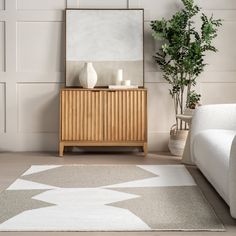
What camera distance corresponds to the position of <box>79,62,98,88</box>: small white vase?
5.00 meters

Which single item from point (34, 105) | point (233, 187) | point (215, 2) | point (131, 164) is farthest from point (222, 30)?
point (233, 187)

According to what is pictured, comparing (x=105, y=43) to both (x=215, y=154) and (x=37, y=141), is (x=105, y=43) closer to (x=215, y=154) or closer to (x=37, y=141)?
(x=37, y=141)

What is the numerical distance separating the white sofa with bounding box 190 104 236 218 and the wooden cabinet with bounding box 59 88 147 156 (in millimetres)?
960

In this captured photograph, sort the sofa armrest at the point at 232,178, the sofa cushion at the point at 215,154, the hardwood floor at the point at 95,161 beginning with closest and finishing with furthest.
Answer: the sofa armrest at the point at 232,178 → the sofa cushion at the point at 215,154 → the hardwood floor at the point at 95,161

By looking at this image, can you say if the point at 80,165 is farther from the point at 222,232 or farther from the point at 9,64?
the point at 222,232

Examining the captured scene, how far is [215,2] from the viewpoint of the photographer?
5.29m

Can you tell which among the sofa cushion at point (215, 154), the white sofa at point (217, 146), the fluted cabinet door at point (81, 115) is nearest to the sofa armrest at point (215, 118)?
the white sofa at point (217, 146)

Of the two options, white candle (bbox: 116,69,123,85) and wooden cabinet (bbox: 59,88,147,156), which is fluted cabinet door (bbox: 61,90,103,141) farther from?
white candle (bbox: 116,69,123,85)

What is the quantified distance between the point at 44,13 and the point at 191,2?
5.32 feet

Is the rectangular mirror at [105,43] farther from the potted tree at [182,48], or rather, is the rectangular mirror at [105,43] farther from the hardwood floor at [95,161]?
the hardwood floor at [95,161]

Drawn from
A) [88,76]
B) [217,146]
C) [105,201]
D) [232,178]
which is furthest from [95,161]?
[232,178]

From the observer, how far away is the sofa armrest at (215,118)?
3.89 meters

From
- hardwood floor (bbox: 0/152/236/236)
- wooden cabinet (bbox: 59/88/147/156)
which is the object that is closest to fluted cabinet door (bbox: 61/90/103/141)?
wooden cabinet (bbox: 59/88/147/156)

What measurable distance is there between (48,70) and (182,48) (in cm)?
150
